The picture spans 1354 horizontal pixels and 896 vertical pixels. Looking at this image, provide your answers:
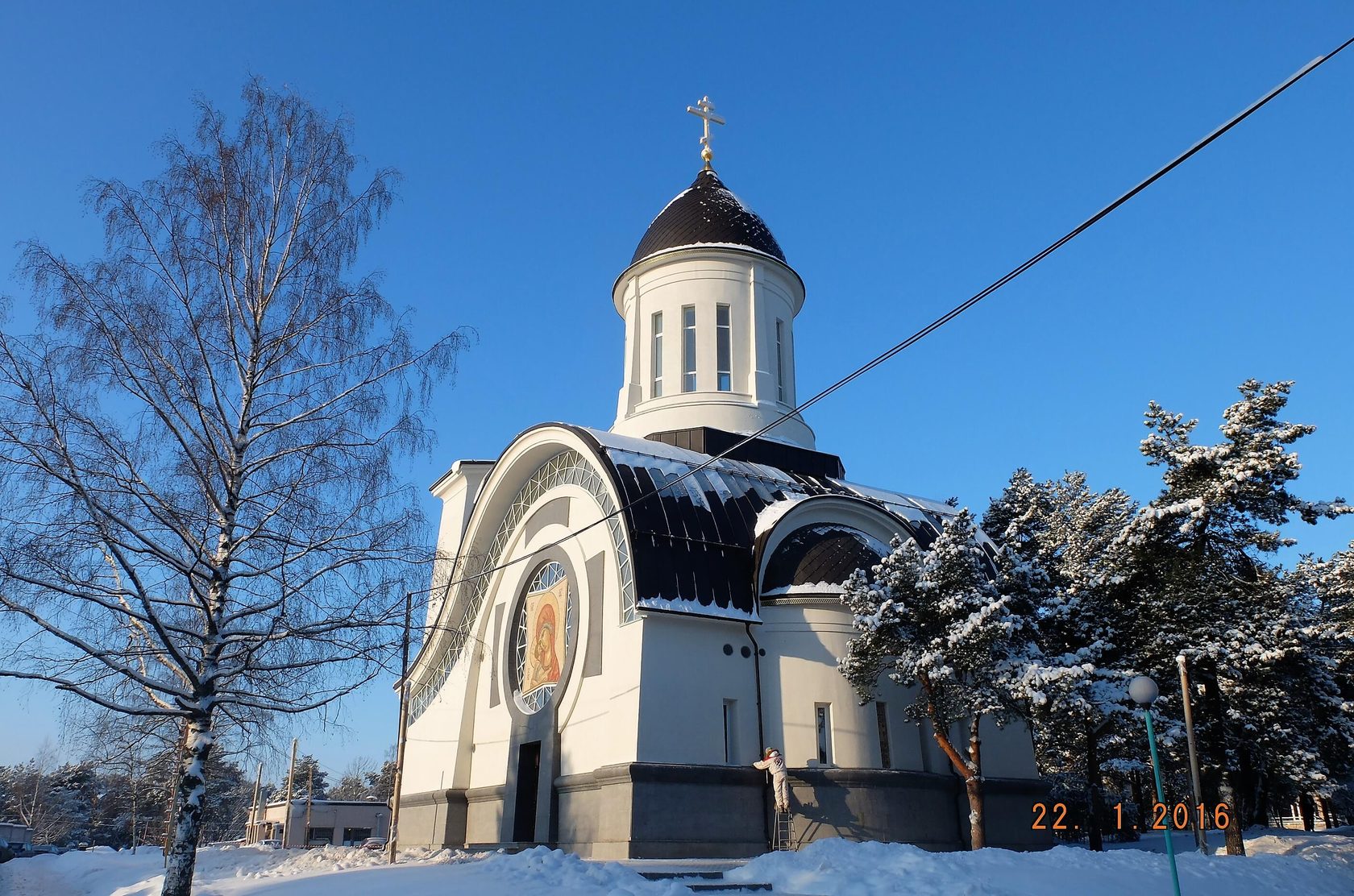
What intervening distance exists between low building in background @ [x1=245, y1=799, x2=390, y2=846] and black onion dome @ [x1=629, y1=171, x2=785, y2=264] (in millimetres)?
32976

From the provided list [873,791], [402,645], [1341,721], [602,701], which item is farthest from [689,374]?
[1341,721]

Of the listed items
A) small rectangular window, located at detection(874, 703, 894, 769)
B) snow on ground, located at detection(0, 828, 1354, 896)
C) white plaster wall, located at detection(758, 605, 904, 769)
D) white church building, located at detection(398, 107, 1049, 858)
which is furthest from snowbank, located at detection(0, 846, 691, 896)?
small rectangular window, located at detection(874, 703, 894, 769)

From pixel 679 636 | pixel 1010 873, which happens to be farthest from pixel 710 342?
pixel 1010 873

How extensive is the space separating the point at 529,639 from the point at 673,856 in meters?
6.10

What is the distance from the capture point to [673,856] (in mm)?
14016

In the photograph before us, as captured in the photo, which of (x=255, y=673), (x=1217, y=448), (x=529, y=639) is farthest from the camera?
(x=529, y=639)

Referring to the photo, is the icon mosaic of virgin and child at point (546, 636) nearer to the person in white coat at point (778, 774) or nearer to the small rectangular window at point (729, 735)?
the small rectangular window at point (729, 735)

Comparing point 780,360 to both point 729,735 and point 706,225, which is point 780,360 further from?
point 729,735

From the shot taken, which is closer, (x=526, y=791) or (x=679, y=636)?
(x=679, y=636)

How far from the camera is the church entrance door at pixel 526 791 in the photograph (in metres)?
17.5

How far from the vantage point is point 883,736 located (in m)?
15.8

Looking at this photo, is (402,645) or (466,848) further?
(466,848)

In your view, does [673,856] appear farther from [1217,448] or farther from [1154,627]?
[1217,448]

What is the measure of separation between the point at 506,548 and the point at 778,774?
8.68 metres
